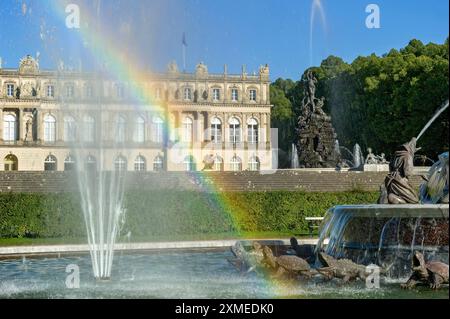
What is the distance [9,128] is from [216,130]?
18971mm

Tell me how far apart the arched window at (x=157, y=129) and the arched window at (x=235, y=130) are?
6630mm

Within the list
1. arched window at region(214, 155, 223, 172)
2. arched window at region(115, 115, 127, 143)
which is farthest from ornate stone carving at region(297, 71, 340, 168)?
arched window at region(214, 155, 223, 172)

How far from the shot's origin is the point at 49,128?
66.7 meters

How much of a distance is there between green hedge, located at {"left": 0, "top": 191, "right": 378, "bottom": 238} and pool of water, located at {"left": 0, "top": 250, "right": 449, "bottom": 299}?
Result: 752cm

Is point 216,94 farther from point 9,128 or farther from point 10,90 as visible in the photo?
point 9,128

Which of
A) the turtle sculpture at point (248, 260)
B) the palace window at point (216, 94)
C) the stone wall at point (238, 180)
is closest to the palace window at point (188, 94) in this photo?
the palace window at point (216, 94)

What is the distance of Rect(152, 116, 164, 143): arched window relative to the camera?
68.5m

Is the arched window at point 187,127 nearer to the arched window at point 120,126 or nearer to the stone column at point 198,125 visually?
the stone column at point 198,125

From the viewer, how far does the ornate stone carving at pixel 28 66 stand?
220 feet

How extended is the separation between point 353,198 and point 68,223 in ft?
33.0

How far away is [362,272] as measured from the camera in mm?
11445

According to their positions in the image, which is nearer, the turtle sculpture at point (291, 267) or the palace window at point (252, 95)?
the turtle sculpture at point (291, 267)
